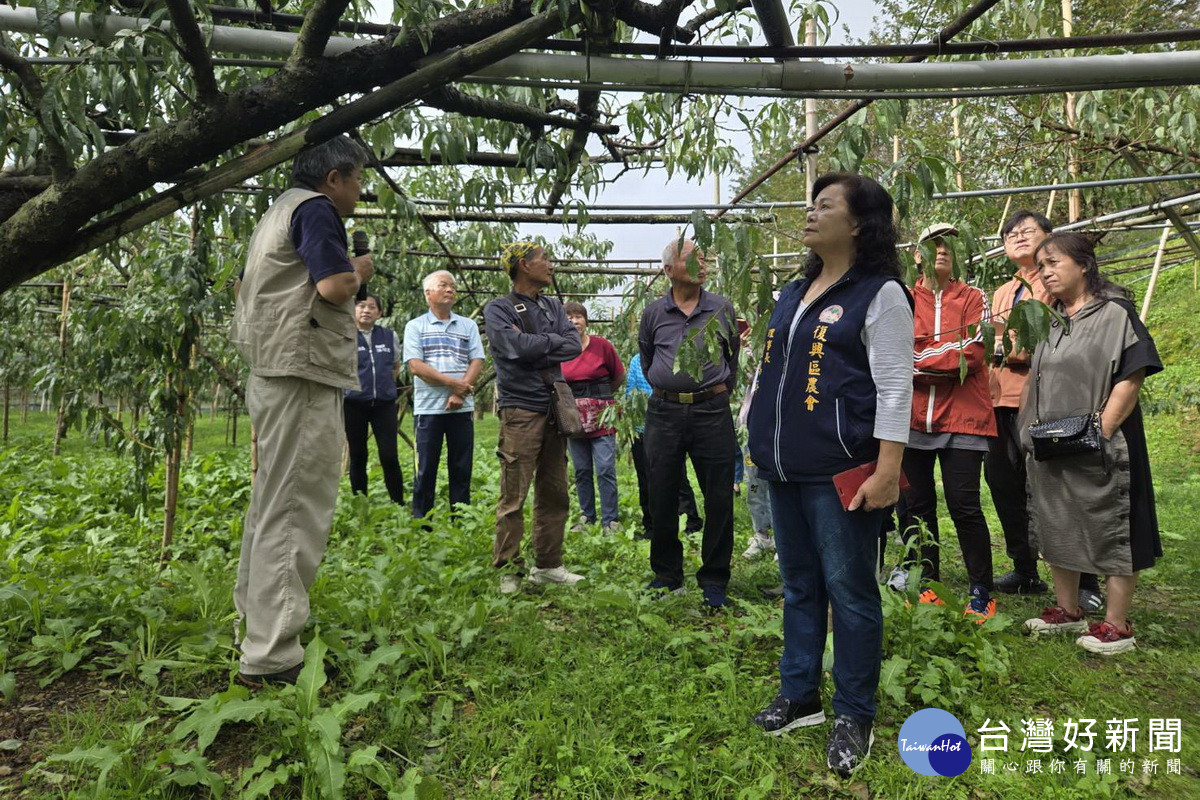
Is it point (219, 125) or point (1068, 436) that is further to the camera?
point (1068, 436)

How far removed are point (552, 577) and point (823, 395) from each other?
2230 millimetres

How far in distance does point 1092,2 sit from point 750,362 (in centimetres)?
826

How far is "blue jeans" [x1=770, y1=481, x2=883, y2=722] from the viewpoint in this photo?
2.19 m

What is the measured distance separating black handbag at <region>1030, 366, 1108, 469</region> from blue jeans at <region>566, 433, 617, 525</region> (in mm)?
3093

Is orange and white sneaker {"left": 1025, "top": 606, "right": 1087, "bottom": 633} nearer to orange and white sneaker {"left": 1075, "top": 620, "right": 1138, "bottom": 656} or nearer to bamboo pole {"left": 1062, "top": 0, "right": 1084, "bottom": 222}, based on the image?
orange and white sneaker {"left": 1075, "top": 620, "right": 1138, "bottom": 656}

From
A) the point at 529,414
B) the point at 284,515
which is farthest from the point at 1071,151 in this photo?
the point at 284,515

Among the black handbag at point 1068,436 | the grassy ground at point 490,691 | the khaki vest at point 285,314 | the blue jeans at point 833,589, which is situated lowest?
the grassy ground at point 490,691

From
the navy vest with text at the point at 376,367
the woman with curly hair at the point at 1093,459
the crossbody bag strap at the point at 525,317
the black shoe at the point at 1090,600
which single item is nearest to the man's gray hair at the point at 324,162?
the crossbody bag strap at the point at 525,317

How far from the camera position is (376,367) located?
5355mm

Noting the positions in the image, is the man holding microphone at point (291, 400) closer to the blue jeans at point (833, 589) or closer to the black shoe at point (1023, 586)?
the blue jeans at point (833, 589)

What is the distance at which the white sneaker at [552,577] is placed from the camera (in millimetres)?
3963

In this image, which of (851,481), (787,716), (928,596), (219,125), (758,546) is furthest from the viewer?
(758,546)

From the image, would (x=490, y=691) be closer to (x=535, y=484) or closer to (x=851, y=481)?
(x=535, y=484)

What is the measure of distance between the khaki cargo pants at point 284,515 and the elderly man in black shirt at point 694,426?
1673mm
